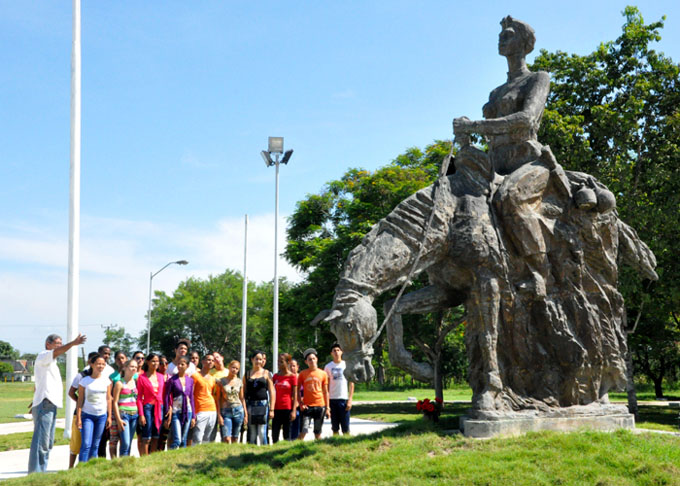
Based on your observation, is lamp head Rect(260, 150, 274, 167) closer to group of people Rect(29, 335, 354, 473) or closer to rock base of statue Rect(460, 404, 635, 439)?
group of people Rect(29, 335, 354, 473)

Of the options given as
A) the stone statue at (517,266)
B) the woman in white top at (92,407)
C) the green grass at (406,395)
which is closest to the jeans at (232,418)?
the woman in white top at (92,407)

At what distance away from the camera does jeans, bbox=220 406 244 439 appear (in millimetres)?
9336

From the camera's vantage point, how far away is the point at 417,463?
641 cm

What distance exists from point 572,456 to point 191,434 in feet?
17.4

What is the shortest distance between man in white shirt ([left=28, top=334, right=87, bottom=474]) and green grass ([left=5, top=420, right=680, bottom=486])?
2.40ft

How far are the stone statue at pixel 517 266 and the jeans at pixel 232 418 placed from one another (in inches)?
113

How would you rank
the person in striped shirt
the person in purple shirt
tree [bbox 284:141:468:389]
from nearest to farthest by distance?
the person in striped shirt
the person in purple shirt
tree [bbox 284:141:468:389]

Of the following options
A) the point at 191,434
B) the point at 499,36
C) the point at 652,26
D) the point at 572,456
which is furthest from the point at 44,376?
the point at 652,26

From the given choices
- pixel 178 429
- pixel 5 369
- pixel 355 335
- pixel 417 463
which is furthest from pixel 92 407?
pixel 5 369

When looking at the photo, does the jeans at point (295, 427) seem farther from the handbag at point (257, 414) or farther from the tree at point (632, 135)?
the tree at point (632, 135)

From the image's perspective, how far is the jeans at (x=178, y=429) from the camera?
891 centimetres

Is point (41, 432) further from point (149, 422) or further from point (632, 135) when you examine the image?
point (632, 135)

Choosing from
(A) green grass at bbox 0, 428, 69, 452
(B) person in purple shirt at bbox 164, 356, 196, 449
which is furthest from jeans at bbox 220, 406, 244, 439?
(A) green grass at bbox 0, 428, 69, 452

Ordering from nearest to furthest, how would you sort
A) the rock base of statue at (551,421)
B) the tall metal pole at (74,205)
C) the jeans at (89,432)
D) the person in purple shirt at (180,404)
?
the rock base of statue at (551,421)
the jeans at (89,432)
the person in purple shirt at (180,404)
the tall metal pole at (74,205)
